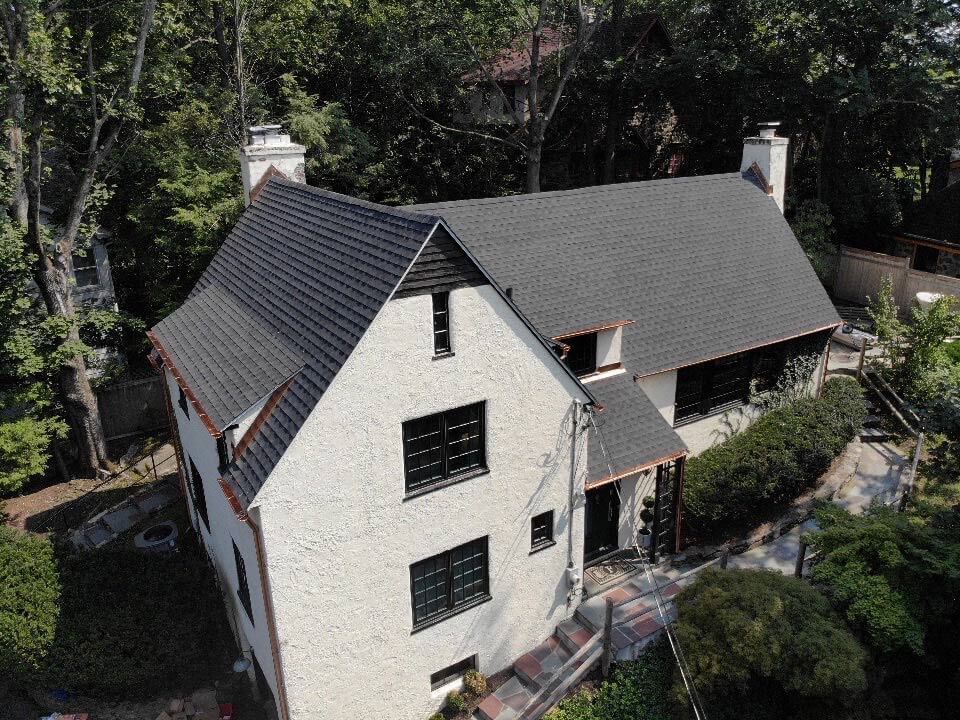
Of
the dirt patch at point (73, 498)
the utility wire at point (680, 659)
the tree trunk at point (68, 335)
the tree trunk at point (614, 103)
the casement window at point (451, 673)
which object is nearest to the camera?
the utility wire at point (680, 659)

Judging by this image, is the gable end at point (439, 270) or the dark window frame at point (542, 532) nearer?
the gable end at point (439, 270)

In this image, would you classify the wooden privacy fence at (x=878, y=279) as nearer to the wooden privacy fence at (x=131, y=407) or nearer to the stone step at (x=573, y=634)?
the stone step at (x=573, y=634)

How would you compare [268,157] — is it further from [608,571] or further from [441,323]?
[608,571]

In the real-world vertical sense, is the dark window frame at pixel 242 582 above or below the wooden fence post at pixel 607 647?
above

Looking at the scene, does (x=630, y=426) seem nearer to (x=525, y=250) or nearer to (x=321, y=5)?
(x=525, y=250)

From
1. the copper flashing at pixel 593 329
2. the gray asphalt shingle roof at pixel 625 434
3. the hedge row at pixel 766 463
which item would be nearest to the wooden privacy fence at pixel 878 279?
the hedge row at pixel 766 463

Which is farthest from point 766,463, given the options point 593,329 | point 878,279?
point 878,279

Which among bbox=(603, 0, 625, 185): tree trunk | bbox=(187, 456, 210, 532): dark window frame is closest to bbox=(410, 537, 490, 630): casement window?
bbox=(187, 456, 210, 532): dark window frame
